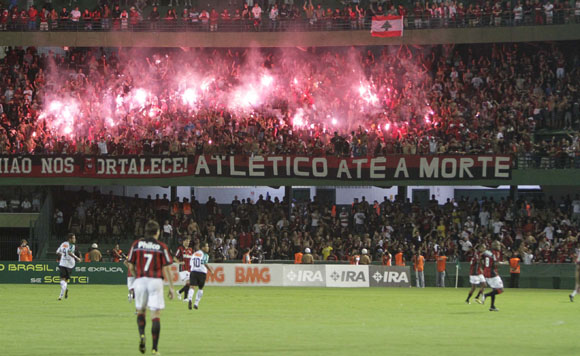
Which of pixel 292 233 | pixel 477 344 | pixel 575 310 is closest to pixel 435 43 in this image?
pixel 292 233

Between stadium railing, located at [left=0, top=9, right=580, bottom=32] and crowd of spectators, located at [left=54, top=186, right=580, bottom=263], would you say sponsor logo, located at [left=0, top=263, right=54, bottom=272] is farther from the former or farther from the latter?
stadium railing, located at [left=0, top=9, right=580, bottom=32]

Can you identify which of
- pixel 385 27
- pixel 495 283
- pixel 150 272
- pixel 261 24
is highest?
pixel 261 24

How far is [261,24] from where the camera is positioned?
46.9 metres

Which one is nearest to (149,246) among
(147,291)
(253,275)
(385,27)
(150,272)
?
(150,272)

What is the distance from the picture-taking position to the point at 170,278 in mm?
14062

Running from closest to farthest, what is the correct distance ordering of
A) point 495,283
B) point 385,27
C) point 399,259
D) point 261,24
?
point 495,283 → point 399,259 → point 385,27 → point 261,24

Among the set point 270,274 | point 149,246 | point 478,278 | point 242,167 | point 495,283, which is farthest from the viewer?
point 242,167

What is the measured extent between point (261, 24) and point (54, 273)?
1758 centimetres

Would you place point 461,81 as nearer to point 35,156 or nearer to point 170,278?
point 35,156

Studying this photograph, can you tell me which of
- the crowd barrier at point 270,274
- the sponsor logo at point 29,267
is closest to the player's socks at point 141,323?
the crowd barrier at point 270,274

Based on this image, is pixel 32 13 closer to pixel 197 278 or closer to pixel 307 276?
pixel 307 276

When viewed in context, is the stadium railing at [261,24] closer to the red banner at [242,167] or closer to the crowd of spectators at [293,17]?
the crowd of spectators at [293,17]

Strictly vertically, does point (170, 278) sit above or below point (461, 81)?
below

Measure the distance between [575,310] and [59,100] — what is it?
1140 inches
